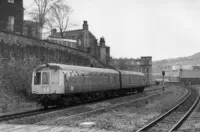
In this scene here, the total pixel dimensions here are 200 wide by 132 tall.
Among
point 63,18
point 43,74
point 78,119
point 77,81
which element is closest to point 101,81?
point 77,81

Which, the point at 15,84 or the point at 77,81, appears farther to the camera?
the point at 15,84

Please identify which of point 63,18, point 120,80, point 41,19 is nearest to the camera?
point 120,80

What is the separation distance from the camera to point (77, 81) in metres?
21.2

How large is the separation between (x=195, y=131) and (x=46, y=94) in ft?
35.2

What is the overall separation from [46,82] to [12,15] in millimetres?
19346

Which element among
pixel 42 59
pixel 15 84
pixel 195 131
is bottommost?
pixel 195 131

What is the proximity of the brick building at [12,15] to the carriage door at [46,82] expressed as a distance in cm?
1638

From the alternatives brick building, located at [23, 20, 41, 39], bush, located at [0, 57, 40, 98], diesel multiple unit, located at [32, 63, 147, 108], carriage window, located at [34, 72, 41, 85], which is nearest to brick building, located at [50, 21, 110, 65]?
brick building, located at [23, 20, 41, 39]

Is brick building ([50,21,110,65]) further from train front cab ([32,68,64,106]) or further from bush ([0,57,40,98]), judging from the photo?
train front cab ([32,68,64,106])

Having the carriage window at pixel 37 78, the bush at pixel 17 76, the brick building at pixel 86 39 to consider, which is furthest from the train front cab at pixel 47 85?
the brick building at pixel 86 39

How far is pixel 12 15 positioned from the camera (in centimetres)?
3559

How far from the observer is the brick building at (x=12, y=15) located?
3440cm

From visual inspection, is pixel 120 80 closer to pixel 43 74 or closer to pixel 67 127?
pixel 43 74

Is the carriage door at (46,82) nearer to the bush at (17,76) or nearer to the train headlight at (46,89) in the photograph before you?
the train headlight at (46,89)
